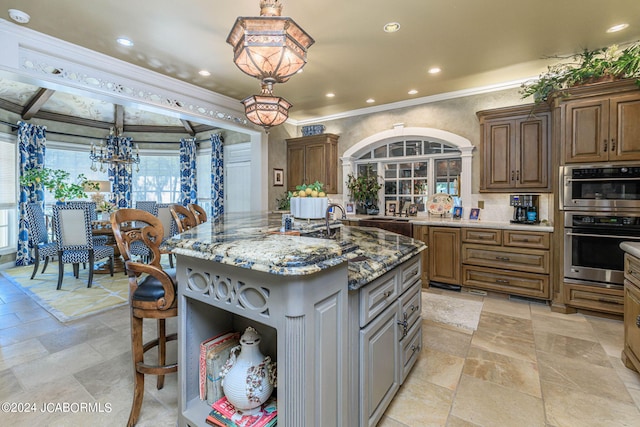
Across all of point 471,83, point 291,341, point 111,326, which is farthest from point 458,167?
point 111,326

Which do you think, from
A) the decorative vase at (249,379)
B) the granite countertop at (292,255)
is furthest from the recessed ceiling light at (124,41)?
the decorative vase at (249,379)

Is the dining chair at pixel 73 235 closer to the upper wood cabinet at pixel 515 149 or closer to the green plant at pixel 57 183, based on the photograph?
the green plant at pixel 57 183

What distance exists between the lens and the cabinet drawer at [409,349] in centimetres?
182

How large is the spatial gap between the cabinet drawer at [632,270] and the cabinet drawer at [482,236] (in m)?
1.49

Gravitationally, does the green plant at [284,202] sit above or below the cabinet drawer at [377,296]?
above

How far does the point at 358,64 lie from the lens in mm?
3564

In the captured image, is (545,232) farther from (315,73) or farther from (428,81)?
(315,73)

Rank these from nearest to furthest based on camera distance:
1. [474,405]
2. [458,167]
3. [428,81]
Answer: [474,405] → [428,81] → [458,167]

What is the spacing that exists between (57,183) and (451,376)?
721 centimetres

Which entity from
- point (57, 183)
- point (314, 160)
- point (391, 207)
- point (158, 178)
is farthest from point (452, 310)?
point (57, 183)

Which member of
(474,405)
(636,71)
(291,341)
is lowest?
(474,405)

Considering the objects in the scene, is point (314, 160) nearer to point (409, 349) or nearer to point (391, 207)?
point (391, 207)

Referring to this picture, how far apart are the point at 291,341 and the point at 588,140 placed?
367cm

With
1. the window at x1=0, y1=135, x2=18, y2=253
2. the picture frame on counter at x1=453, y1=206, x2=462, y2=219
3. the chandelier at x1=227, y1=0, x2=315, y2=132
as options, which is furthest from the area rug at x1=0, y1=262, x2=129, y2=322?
the picture frame on counter at x1=453, y1=206, x2=462, y2=219
